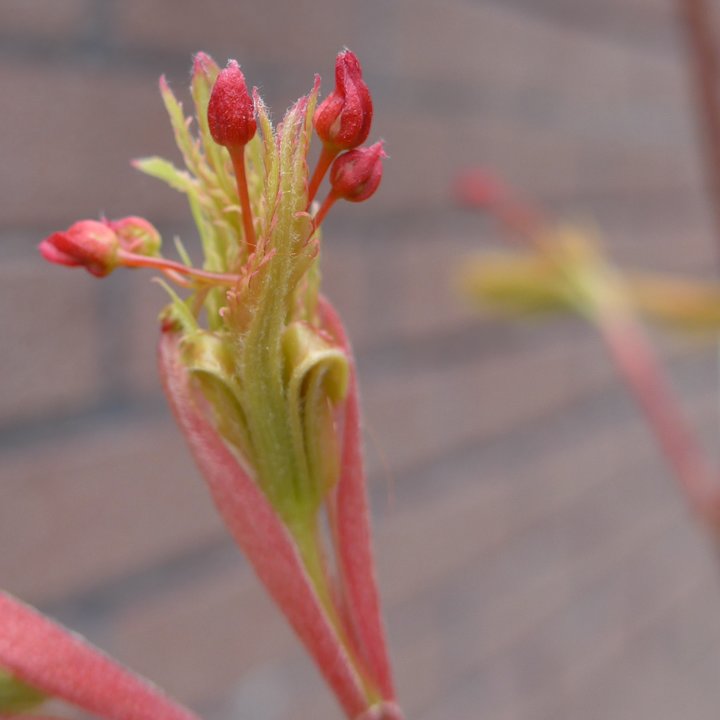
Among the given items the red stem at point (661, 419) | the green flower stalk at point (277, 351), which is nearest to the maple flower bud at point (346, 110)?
the green flower stalk at point (277, 351)

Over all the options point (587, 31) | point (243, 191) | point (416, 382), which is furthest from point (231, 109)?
point (587, 31)

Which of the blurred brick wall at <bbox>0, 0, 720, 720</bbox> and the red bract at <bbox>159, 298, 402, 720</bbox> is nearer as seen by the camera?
the red bract at <bbox>159, 298, 402, 720</bbox>

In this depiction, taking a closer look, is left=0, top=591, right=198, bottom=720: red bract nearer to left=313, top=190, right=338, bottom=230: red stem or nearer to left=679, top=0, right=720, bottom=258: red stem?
left=313, top=190, right=338, bottom=230: red stem

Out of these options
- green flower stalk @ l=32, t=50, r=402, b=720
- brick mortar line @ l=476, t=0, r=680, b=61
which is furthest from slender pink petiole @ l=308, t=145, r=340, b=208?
brick mortar line @ l=476, t=0, r=680, b=61

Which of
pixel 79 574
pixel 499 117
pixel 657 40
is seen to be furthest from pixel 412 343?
pixel 657 40

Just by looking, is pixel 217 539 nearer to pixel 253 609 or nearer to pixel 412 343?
pixel 253 609

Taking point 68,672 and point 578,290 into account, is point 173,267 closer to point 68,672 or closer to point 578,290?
point 68,672

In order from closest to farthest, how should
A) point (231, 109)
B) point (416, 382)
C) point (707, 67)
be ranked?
point (231, 109)
point (707, 67)
point (416, 382)
